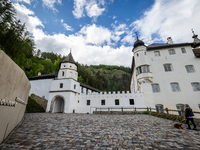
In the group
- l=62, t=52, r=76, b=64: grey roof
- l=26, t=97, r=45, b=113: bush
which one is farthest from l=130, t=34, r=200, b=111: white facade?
l=26, t=97, r=45, b=113: bush

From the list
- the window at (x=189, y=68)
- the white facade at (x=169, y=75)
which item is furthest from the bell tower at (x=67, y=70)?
the window at (x=189, y=68)

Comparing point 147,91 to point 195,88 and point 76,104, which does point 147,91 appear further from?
point 76,104

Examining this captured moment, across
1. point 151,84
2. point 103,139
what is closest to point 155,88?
point 151,84

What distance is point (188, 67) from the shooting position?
1606 centimetres

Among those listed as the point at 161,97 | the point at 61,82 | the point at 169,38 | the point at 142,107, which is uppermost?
the point at 169,38

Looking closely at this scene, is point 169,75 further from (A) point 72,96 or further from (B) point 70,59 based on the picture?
→ (B) point 70,59

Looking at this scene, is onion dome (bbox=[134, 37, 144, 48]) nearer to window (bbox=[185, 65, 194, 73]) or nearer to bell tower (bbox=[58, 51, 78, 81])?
window (bbox=[185, 65, 194, 73])

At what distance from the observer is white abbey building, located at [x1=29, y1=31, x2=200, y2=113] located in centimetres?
1496

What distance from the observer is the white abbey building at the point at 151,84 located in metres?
15.0

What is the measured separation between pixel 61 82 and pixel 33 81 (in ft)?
26.4

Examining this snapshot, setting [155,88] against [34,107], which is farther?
[34,107]

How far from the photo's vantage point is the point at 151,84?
16.2 meters

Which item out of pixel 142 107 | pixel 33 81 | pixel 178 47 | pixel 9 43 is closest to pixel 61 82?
pixel 33 81

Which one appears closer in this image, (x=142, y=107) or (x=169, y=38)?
(x=142, y=107)
